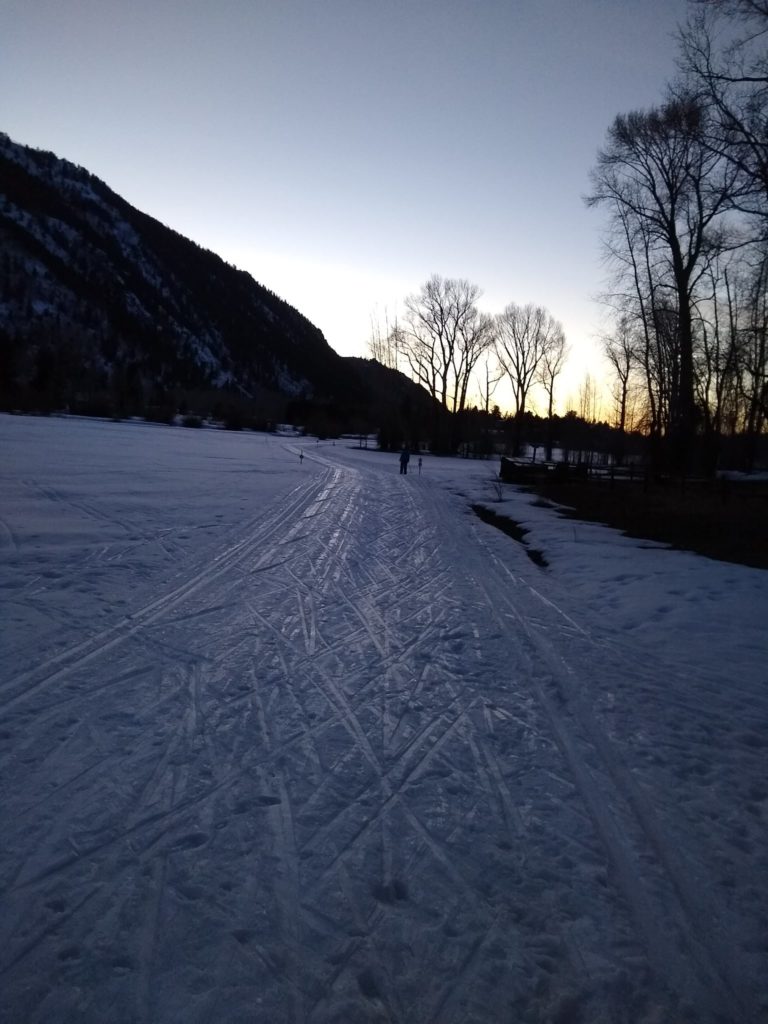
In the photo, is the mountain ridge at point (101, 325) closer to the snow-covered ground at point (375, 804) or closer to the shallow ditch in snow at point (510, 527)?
the shallow ditch in snow at point (510, 527)

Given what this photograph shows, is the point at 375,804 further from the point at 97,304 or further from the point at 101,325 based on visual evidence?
the point at 97,304

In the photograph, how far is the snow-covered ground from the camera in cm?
256

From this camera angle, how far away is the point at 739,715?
526cm

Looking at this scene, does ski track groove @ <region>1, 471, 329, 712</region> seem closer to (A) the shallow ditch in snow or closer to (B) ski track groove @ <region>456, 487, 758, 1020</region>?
(B) ski track groove @ <region>456, 487, 758, 1020</region>

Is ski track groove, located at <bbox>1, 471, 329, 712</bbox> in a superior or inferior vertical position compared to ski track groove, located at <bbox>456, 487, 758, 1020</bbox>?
superior

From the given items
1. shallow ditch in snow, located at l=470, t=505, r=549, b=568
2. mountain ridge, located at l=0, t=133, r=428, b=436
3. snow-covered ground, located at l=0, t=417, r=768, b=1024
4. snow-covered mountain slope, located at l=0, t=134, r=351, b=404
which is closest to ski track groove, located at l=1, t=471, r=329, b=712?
snow-covered ground, located at l=0, t=417, r=768, b=1024

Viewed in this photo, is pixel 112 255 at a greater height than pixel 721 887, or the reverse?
pixel 112 255

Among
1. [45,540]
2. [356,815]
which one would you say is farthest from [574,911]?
[45,540]

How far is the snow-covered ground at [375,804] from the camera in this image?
8.39ft

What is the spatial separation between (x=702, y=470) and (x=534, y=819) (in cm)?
3432

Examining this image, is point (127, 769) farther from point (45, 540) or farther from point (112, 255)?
point (112, 255)

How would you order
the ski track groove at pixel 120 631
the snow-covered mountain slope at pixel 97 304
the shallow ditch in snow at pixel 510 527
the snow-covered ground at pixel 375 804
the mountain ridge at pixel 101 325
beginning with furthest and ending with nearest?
1. the snow-covered mountain slope at pixel 97 304
2. the mountain ridge at pixel 101 325
3. the shallow ditch in snow at pixel 510 527
4. the ski track groove at pixel 120 631
5. the snow-covered ground at pixel 375 804

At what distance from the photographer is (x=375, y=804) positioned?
3.73 metres

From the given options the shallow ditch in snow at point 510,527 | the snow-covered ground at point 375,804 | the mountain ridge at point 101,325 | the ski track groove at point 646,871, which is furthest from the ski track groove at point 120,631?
the mountain ridge at point 101,325
